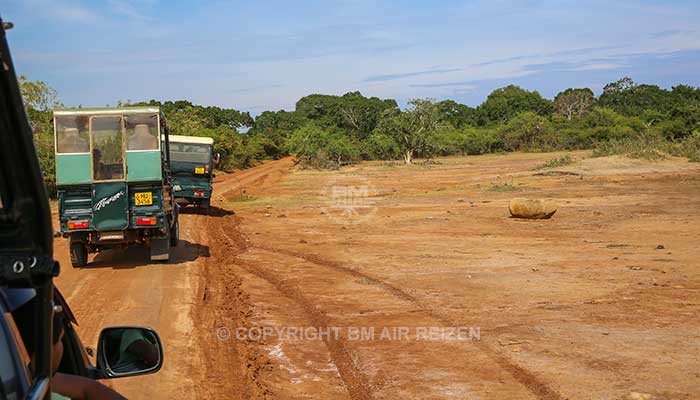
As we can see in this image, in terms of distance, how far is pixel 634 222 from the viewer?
1983cm

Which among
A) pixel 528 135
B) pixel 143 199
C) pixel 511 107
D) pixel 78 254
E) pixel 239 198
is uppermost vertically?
pixel 511 107

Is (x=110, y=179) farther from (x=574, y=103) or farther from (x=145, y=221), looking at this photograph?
(x=574, y=103)

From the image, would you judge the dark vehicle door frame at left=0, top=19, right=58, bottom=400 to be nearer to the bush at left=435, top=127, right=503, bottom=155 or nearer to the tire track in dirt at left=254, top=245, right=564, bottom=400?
the tire track in dirt at left=254, top=245, right=564, bottom=400

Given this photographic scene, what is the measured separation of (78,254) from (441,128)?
50888mm

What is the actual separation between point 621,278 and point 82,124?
9.97 metres

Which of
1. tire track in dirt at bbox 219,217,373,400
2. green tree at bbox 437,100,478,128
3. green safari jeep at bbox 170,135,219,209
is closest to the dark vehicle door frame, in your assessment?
tire track in dirt at bbox 219,217,373,400

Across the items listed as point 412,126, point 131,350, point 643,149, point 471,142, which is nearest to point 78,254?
point 131,350

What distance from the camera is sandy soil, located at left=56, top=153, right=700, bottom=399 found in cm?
716

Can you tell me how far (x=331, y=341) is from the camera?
8641 millimetres

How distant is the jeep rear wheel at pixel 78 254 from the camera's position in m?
13.3

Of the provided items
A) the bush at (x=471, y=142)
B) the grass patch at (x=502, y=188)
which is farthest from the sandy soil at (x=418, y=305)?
the bush at (x=471, y=142)

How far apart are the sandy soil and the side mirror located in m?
3.87

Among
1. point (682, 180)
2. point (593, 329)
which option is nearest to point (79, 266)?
point (593, 329)

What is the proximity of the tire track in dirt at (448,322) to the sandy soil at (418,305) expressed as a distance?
3 cm
